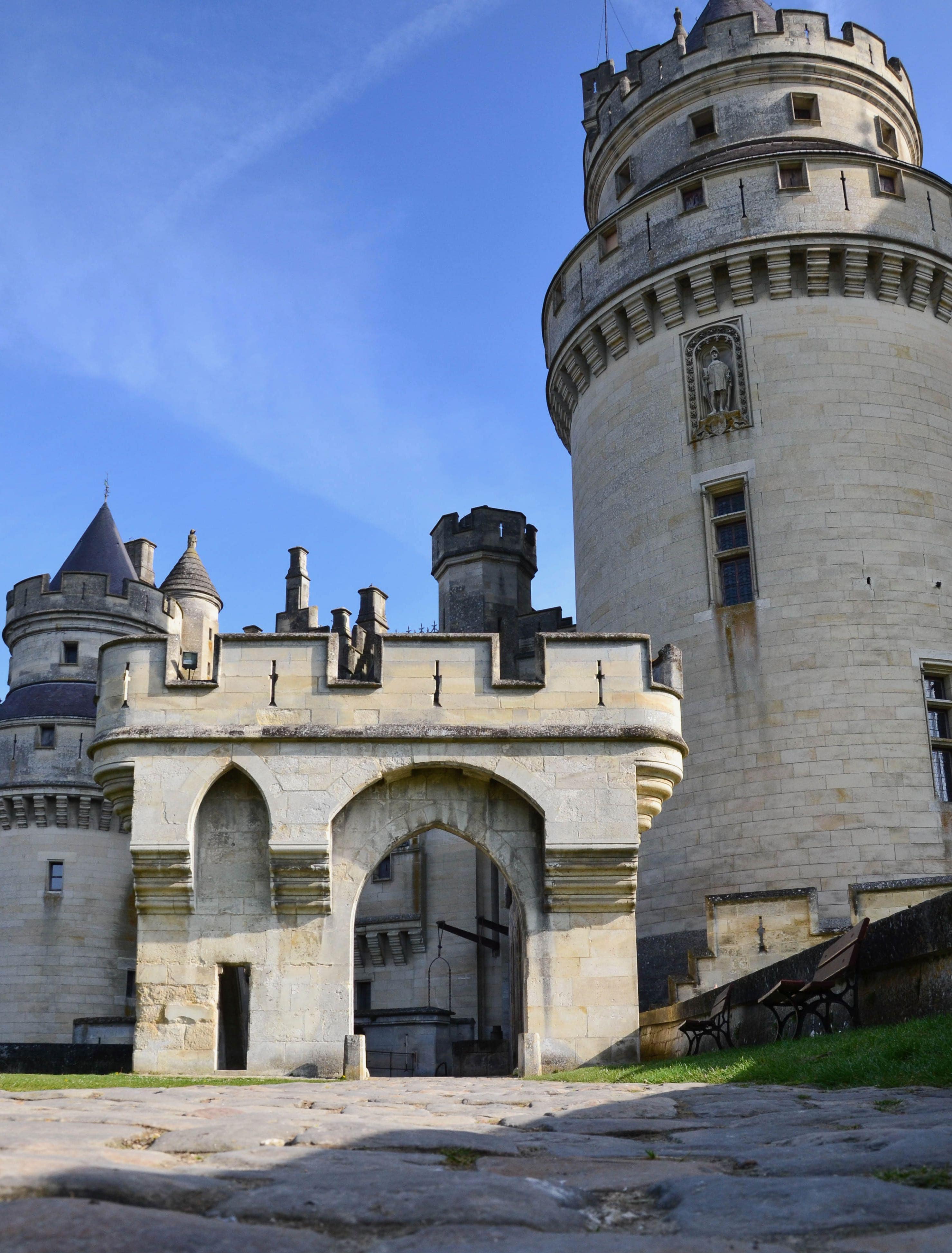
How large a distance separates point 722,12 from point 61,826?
946 inches

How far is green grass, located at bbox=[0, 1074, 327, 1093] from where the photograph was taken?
988 centimetres

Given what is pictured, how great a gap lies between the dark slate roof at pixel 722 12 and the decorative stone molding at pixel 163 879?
17.5 metres

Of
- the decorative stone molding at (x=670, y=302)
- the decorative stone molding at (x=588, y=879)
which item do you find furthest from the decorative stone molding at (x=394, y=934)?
the decorative stone molding at (x=588, y=879)

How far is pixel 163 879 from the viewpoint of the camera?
1406 cm

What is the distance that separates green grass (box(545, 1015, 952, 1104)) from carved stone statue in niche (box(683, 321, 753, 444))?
12235 mm

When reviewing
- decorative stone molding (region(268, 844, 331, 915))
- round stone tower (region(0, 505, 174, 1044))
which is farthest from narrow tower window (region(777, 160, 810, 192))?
round stone tower (region(0, 505, 174, 1044))

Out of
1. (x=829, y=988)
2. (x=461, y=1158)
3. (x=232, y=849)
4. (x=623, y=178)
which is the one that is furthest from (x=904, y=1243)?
(x=623, y=178)

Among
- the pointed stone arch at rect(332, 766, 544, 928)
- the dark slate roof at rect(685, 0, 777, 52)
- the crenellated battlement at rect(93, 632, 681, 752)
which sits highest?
the dark slate roof at rect(685, 0, 777, 52)

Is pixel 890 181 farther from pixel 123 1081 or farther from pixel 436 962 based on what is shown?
pixel 436 962

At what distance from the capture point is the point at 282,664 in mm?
14828

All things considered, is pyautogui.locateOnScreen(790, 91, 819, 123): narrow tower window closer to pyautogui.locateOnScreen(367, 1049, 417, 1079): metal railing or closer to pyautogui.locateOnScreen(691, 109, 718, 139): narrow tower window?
pyautogui.locateOnScreen(691, 109, 718, 139): narrow tower window

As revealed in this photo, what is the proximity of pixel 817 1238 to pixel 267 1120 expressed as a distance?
287 cm

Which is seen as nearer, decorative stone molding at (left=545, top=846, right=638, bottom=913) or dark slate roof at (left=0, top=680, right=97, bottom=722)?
decorative stone molding at (left=545, top=846, right=638, bottom=913)

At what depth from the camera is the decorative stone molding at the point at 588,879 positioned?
557 inches
